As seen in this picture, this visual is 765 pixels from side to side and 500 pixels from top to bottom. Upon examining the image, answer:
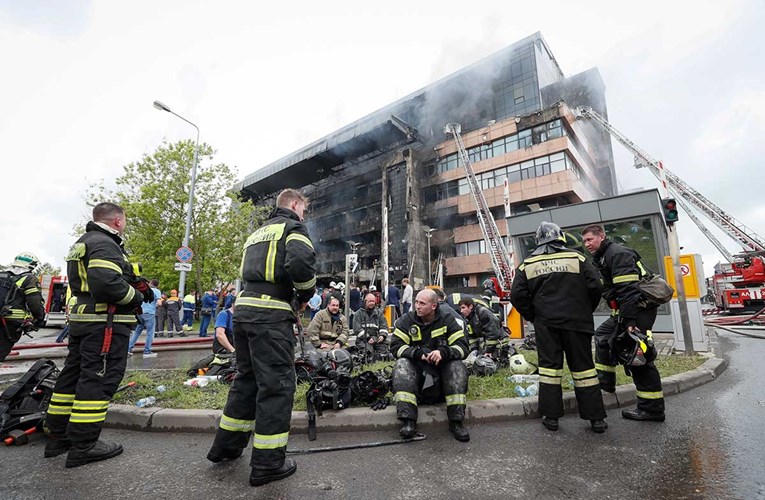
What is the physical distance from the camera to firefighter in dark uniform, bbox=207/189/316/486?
2.34 m

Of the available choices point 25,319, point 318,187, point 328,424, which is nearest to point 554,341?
point 328,424

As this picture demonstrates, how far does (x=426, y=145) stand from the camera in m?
37.2

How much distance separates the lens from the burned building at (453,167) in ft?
97.0

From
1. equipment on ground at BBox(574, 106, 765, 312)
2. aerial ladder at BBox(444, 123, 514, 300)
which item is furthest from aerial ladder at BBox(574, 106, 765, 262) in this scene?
aerial ladder at BBox(444, 123, 514, 300)

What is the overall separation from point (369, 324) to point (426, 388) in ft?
10.7

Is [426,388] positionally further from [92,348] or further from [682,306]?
[682,306]

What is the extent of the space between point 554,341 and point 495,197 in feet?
96.3

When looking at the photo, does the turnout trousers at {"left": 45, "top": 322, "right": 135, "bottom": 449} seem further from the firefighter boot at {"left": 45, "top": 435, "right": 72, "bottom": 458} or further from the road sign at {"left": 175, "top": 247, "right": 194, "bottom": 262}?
the road sign at {"left": 175, "top": 247, "right": 194, "bottom": 262}

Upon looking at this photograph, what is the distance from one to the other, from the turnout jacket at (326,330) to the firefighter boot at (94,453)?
10.7 feet

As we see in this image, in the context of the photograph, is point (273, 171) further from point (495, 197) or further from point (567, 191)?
point (567, 191)

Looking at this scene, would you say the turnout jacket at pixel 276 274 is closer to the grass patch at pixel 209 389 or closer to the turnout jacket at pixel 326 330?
the grass patch at pixel 209 389

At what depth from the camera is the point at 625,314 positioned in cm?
335

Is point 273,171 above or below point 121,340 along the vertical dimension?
above

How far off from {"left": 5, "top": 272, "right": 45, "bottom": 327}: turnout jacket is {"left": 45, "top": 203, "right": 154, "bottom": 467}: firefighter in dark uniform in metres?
1.93
